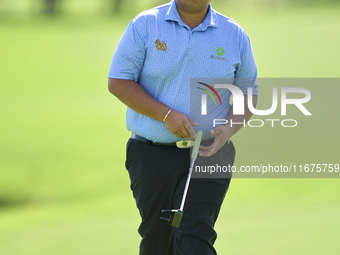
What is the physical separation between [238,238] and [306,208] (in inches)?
36.9

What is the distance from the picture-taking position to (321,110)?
6.51m

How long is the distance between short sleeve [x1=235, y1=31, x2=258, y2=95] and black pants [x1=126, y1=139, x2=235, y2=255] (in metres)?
0.28

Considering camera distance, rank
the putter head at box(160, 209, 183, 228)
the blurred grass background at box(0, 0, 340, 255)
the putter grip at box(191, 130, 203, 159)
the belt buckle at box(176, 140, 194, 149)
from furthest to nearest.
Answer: the blurred grass background at box(0, 0, 340, 255)
the belt buckle at box(176, 140, 194, 149)
the putter grip at box(191, 130, 203, 159)
the putter head at box(160, 209, 183, 228)

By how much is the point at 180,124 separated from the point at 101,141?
11.9 feet

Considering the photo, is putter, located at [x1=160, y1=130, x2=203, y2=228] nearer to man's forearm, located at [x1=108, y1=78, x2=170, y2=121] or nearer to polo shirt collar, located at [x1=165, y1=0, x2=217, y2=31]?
man's forearm, located at [x1=108, y1=78, x2=170, y2=121]

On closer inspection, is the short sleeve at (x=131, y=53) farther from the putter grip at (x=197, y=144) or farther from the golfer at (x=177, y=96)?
the putter grip at (x=197, y=144)

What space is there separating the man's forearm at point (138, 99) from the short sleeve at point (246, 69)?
1.26ft

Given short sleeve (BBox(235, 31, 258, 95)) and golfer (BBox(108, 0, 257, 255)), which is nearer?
golfer (BBox(108, 0, 257, 255))

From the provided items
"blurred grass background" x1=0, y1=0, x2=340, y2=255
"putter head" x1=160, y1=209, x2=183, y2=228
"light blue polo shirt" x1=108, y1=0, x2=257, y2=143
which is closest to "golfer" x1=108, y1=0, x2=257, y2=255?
"light blue polo shirt" x1=108, y1=0, x2=257, y2=143

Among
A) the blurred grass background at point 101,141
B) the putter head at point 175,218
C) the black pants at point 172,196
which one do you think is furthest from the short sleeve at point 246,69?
the blurred grass background at point 101,141

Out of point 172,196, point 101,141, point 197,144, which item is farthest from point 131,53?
point 101,141

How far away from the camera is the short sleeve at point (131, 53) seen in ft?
7.63

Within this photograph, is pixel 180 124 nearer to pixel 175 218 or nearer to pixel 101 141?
pixel 175 218

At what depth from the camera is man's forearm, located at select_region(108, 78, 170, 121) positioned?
7.61 ft
